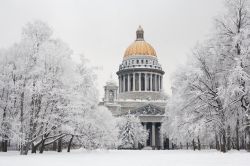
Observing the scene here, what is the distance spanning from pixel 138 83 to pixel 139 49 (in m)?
12.3

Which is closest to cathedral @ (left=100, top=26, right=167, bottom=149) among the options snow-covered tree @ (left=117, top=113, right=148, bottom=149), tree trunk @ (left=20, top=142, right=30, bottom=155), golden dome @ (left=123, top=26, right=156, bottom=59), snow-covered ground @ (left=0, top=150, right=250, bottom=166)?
golden dome @ (left=123, top=26, right=156, bottom=59)

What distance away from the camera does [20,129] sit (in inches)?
1248

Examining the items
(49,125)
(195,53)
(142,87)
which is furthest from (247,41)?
(142,87)

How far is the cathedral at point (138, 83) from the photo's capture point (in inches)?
4279

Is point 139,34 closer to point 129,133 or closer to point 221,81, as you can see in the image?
point 129,133

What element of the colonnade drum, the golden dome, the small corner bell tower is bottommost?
the small corner bell tower

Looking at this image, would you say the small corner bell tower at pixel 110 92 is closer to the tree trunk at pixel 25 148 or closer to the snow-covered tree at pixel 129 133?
the snow-covered tree at pixel 129 133

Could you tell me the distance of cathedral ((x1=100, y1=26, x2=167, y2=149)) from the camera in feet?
357

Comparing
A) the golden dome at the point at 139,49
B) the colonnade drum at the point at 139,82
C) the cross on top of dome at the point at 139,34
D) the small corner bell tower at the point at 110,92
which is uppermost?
the cross on top of dome at the point at 139,34

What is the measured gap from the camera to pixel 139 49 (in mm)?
130375

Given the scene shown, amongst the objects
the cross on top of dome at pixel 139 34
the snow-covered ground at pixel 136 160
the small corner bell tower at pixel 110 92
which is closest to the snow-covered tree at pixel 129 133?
the small corner bell tower at pixel 110 92

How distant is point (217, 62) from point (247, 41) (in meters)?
4.52

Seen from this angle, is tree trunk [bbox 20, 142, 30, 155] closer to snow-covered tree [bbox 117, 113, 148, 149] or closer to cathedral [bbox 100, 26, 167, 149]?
snow-covered tree [bbox 117, 113, 148, 149]

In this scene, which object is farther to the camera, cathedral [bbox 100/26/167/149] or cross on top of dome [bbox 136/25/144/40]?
cross on top of dome [bbox 136/25/144/40]
